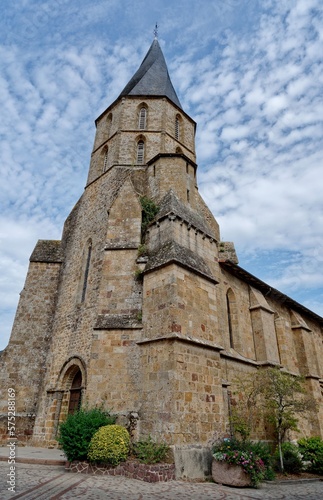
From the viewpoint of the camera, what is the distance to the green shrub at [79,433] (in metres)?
7.28

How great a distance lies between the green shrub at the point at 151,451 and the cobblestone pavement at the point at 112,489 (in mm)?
548

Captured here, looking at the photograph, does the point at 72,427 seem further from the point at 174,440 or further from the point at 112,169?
the point at 112,169

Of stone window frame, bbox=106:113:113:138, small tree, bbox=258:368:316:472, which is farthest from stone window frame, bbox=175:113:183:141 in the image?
small tree, bbox=258:368:316:472

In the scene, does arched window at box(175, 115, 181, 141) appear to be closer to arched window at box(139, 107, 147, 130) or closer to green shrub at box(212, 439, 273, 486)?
arched window at box(139, 107, 147, 130)

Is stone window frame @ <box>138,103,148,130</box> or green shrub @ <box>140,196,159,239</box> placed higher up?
stone window frame @ <box>138,103,148,130</box>

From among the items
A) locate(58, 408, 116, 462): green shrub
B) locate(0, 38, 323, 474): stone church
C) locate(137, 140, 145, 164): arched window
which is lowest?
locate(58, 408, 116, 462): green shrub

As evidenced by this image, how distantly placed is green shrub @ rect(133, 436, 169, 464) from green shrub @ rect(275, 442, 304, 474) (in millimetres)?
4722

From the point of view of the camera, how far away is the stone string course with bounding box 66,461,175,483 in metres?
6.73

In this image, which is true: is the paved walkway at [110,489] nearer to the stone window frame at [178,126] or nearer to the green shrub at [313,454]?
the green shrub at [313,454]

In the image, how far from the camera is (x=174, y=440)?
24.0 feet

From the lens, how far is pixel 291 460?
32.7 feet

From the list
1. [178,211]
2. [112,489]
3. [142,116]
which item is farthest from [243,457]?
[142,116]

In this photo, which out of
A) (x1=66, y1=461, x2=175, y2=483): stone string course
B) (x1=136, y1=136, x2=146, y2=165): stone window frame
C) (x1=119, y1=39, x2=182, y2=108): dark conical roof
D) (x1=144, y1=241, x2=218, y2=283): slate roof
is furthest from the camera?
(x1=119, y1=39, x2=182, y2=108): dark conical roof

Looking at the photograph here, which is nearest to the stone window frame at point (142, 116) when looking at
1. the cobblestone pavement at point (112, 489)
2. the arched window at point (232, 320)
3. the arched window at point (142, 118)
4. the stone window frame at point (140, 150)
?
the arched window at point (142, 118)
